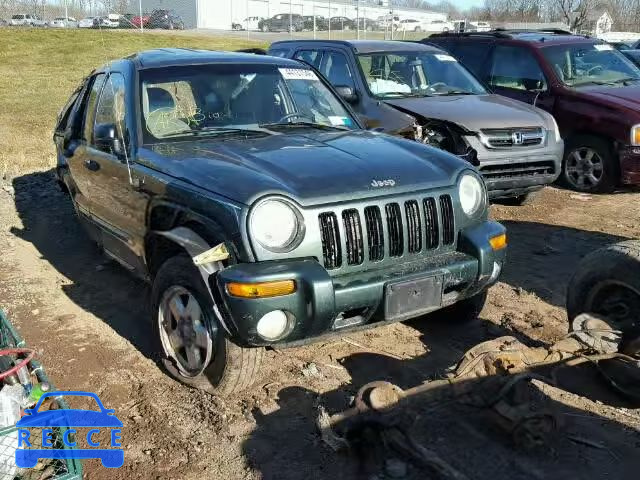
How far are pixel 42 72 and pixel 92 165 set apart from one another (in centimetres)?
1896

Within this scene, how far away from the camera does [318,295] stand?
10.6ft

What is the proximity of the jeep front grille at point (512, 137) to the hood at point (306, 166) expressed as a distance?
303cm

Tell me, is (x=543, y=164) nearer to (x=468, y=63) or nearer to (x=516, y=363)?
(x=468, y=63)

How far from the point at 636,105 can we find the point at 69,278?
21.9 feet

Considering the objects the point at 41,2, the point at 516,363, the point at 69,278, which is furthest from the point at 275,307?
the point at 41,2

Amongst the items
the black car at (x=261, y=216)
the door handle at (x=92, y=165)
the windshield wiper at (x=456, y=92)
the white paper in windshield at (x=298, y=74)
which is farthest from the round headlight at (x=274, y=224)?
the windshield wiper at (x=456, y=92)

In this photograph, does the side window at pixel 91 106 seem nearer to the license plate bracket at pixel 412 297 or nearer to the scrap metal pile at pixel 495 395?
the license plate bracket at pixel 412 297

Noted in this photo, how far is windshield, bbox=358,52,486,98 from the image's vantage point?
8.03m

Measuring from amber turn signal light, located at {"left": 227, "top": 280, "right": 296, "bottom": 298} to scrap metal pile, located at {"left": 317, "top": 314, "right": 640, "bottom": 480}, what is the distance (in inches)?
23.1

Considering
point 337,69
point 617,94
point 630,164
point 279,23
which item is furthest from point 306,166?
point 279,23

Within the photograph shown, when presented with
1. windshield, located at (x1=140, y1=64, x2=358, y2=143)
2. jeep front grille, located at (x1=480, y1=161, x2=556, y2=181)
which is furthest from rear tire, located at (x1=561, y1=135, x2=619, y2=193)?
windshield, located at (x1=140, y1=64, x2=358, y2=143)

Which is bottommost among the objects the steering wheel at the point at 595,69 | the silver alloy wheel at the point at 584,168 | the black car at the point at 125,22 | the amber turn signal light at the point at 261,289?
the silver alloy wheel at the point at 584,168

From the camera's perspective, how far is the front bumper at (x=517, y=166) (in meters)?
7.12

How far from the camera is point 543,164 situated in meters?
7.48
